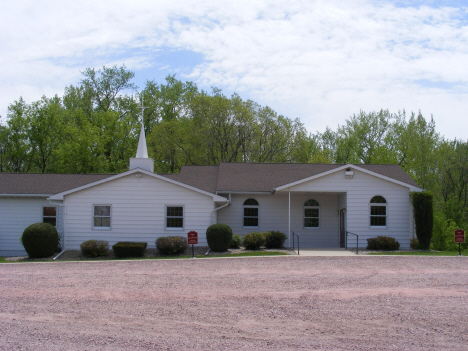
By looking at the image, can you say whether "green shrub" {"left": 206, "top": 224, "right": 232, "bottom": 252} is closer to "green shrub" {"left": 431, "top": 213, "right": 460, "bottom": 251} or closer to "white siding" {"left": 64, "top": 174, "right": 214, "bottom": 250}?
"white siding" {"left": 64, "top": 174, "right": 214, "bottom": 250}

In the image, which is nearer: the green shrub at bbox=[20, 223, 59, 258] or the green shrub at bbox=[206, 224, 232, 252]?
the green shrub at bbox=[20, 223, 59, 258]

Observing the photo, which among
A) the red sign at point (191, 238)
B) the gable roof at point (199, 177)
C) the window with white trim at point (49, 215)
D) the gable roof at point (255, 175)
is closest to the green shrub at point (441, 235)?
the gable roof at point (255, 175)

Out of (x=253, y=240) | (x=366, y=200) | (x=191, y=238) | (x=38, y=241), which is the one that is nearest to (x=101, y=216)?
(x=38, y=241)

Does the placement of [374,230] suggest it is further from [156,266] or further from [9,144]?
[9,144]

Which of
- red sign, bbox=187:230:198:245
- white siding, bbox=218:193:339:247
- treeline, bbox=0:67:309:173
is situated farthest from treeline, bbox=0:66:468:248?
red sign, bbox=187:230:198:245

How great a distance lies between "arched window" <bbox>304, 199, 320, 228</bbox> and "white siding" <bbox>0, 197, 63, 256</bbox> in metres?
11.9

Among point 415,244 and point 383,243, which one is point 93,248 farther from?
point 415,244

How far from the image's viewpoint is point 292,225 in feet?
80.9

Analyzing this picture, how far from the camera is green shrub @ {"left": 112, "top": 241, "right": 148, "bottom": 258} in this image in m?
20.6

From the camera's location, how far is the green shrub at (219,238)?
2088 centimetres

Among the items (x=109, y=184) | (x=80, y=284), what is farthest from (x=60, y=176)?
(x=80, y=284)

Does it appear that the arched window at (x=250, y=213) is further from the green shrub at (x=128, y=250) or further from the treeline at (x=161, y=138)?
the treeline at (x=161, y=138)

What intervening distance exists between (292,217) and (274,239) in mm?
2469

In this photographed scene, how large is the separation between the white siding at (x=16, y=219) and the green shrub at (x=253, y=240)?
883cm
